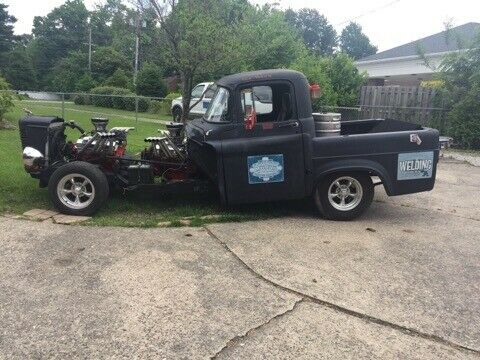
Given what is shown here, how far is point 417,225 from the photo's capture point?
249 inches

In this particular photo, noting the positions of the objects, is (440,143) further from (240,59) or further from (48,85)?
(48,85)

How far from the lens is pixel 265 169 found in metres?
6.11

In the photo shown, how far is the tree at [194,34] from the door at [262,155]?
21.4 feet

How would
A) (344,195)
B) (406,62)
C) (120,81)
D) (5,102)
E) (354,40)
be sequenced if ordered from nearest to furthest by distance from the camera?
(344,195), (5,102), (406,62), (120,81), (354,40)

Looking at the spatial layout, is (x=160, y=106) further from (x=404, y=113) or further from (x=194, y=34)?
(x=194, y=34)

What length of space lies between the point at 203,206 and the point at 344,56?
1593 centimetres

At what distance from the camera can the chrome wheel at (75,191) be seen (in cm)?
624

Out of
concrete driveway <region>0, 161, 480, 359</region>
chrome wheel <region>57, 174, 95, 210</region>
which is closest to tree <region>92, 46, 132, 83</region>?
chrome wheel <region>57, 174, 95, 210</region>

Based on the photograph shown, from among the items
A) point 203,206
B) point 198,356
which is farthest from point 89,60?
point 198,356

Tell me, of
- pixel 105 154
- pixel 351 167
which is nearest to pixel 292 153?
pixel 351 167

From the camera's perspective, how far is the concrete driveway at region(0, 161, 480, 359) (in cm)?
337

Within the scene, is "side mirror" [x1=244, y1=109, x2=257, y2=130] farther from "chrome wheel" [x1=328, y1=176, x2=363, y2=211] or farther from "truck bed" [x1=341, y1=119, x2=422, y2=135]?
"truck bed" [x1=341, y1=119, x2=422, y2=135]

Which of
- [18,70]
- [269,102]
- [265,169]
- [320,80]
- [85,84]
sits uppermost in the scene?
[18,70]

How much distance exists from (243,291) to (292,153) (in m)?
2.42
